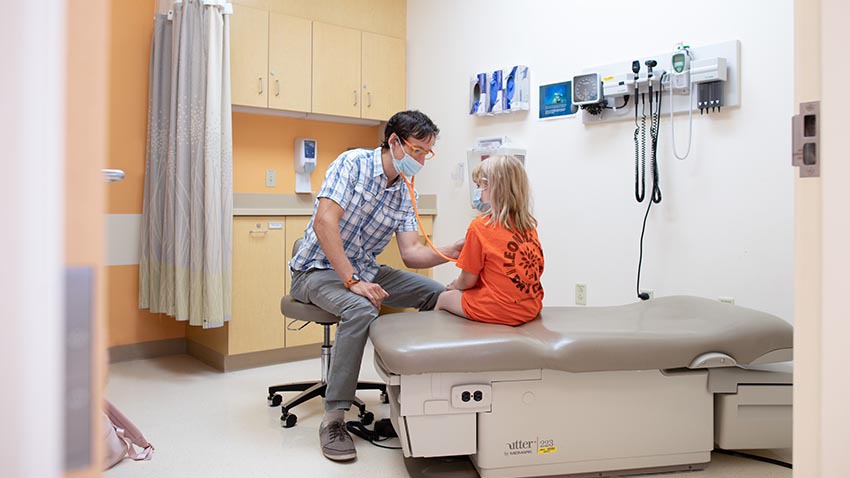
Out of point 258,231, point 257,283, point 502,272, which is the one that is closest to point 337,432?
point 502,272

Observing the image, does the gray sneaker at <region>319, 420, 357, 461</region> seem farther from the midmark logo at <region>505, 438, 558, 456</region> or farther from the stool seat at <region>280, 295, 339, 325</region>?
the midmark logo at <region>505, 438, 558, 456</region>

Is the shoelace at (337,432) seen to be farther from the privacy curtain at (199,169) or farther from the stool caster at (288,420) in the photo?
the privacy curtain at (199,169)

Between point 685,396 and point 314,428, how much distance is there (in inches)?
56.3

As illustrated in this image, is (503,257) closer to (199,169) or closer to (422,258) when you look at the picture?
(422,258)

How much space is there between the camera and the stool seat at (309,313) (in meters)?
2.58

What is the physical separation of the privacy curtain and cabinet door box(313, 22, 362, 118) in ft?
2.19

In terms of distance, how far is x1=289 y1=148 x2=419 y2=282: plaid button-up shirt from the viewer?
8.52 ft

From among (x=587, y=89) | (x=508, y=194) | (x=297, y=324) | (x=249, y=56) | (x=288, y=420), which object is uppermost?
(x=249, y=56)

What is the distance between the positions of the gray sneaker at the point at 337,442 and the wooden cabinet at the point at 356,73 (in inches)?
88.9

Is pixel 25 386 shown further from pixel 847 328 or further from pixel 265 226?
pixel 265 226

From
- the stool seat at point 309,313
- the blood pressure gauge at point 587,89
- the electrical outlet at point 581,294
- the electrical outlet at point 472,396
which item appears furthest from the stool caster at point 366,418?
the blood pressure gauge at point 587,89

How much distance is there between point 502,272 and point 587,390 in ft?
1.57

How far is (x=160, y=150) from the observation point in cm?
360

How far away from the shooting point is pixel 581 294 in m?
3.45
